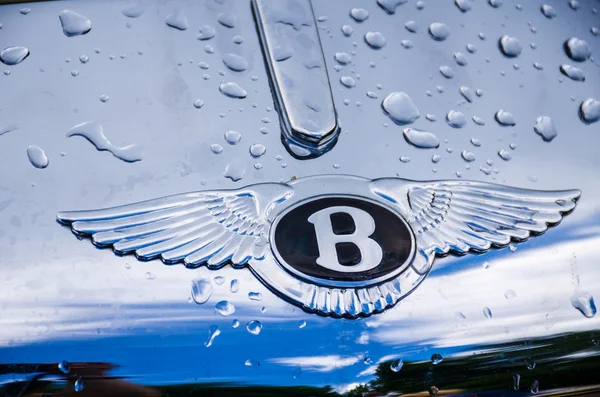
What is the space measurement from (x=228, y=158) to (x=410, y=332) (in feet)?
1.38

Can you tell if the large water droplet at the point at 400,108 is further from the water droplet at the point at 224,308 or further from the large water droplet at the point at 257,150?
the water droplet at the point at 224,308

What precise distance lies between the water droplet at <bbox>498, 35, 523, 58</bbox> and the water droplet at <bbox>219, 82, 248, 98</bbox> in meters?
0.54

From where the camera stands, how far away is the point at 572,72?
151 cm

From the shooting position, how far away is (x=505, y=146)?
136cm

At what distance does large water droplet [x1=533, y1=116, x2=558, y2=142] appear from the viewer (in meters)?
1.40

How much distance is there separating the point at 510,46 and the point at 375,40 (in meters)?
0.28

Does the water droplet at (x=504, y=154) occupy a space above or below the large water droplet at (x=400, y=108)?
below

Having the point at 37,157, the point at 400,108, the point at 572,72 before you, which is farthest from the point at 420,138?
the point at 37,157

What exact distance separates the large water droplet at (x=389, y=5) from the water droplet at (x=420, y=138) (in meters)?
0.31

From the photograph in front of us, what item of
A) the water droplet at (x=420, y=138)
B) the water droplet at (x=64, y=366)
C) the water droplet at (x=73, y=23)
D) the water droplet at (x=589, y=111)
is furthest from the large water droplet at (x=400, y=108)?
the water droplet at (x=64, y=366)

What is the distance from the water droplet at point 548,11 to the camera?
1.59 m

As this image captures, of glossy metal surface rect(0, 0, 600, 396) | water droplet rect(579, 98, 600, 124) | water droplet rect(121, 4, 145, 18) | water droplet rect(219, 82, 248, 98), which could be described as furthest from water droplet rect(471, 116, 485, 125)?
water droplet rect(121, 4, 145, 18)

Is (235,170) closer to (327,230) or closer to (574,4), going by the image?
(327,230)

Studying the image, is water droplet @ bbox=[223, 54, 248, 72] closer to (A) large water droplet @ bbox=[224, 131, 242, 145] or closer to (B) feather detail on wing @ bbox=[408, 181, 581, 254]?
(A) large water droplet @ bbox=[224, 131, 242, 145]
